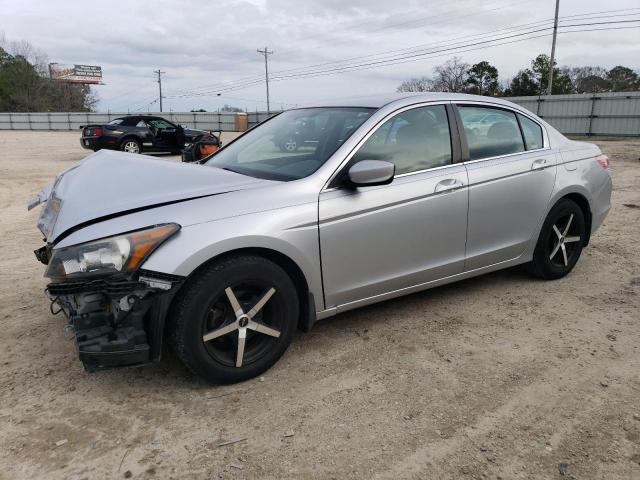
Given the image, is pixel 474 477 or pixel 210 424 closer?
pixel 474 477

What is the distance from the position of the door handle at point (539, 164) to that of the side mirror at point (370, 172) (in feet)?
5.47

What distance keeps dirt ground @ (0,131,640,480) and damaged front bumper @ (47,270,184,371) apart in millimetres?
359

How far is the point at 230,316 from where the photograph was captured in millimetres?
2836

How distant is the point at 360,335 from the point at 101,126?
51.5ft

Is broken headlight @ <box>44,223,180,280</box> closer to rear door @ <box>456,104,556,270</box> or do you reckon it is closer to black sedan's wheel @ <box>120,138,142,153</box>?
rear door @ <box>456,104,556,270</box>

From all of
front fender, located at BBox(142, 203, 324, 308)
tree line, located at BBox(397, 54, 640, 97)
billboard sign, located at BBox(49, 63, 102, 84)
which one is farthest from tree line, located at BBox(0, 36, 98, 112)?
front fender, located at BBox(142, 203, 324, 308)

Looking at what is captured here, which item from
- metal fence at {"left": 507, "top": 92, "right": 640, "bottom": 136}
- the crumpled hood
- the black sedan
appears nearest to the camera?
the crumpled hood

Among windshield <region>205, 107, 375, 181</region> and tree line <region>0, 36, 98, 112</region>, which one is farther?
tree line <region>0, 36, 98, 112</region>

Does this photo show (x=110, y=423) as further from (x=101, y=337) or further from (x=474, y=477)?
(x=474, y=477)

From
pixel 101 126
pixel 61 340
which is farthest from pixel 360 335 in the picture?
pixel 101 126

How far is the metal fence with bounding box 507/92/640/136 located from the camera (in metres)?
25.1

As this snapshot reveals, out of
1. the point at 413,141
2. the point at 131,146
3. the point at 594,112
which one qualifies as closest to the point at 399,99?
the point at 413,141

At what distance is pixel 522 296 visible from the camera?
14.1 feet

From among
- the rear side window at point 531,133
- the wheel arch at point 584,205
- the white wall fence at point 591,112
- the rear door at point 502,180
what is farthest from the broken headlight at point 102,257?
the white wall fence at point 591,112
